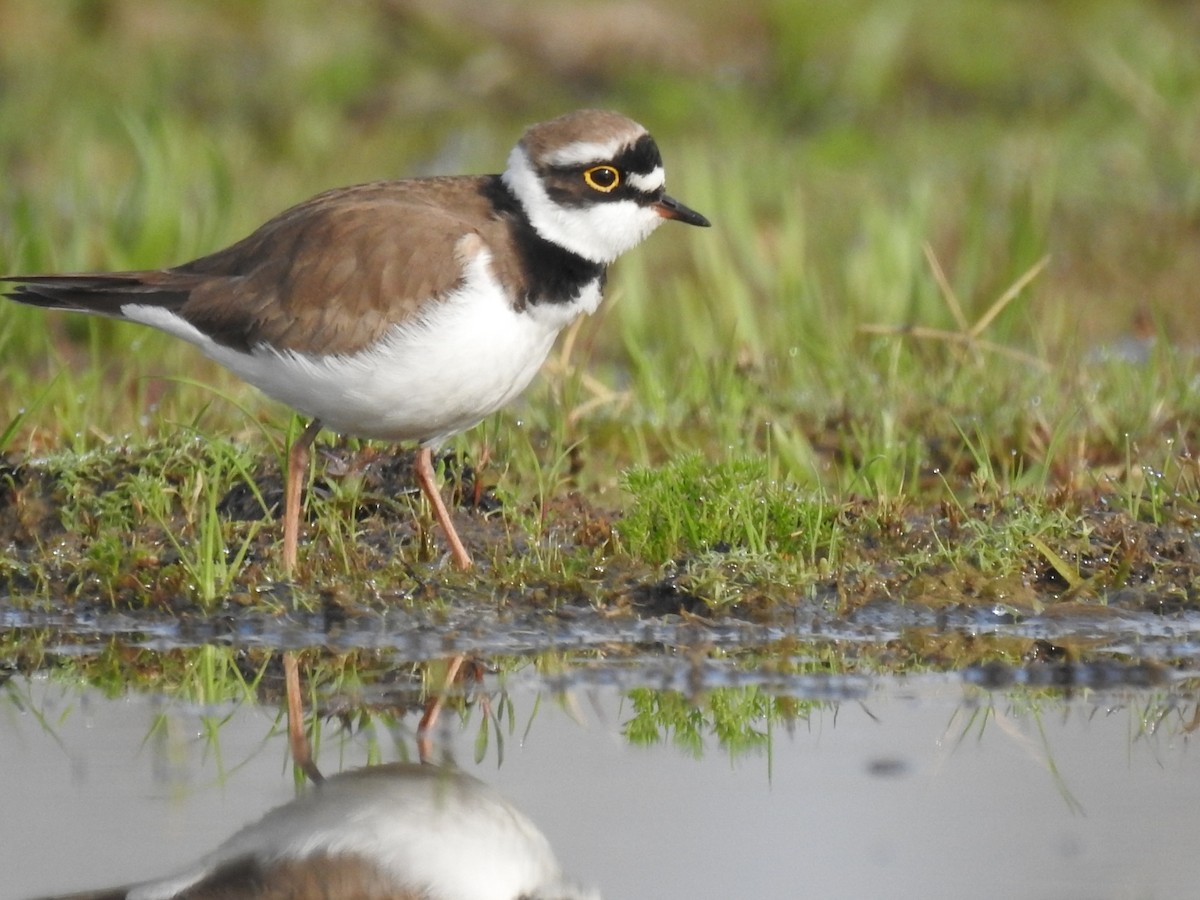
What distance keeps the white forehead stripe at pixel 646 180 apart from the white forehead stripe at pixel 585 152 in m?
0.09

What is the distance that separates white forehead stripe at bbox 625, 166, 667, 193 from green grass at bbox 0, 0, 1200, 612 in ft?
2.74

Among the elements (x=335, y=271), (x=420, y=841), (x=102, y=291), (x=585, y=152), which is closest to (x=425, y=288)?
(x=335, y=271)

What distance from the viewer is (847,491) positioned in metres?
6.19

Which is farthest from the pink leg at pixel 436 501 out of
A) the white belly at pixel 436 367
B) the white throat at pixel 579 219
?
the white throat at pixel 579 219

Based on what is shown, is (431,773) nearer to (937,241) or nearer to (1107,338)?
(1107,338)

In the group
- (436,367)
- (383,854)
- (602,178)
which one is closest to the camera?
(383,854)

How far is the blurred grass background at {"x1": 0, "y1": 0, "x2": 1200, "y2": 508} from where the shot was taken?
7.11m

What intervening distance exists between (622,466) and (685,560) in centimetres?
130

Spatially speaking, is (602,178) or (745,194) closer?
(602,178)

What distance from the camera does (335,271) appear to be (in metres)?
5.75

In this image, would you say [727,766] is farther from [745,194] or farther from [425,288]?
[745,194]

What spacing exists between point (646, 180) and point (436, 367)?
3.00 feet

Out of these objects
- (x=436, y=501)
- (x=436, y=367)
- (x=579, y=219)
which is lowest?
(x=436, y=501)

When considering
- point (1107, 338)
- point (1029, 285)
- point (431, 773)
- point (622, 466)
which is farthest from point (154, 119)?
point (431, 773)
